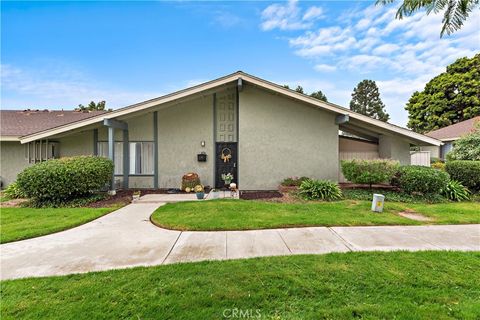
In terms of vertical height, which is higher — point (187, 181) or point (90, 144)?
point (90, 144)

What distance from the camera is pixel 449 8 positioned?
3912mm

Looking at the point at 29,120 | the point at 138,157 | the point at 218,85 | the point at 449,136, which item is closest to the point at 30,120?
the point at 29,120

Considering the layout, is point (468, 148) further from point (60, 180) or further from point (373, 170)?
point (60, 180)

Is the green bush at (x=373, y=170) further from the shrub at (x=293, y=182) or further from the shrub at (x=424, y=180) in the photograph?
the shrub at (x=293, y=182)

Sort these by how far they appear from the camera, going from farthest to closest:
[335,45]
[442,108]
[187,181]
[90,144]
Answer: [442,108]
[335,45]
[90,144]
[187,181]

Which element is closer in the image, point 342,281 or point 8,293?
point 8,293

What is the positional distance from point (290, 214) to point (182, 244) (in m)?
3.05

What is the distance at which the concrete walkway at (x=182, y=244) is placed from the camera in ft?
11.6

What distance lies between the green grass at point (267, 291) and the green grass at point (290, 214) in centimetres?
187

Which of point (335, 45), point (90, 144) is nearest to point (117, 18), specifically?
point (90, 144)

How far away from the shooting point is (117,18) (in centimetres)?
1056

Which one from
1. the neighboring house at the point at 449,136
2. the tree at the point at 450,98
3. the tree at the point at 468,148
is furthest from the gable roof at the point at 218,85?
the tree at the point at 450,98

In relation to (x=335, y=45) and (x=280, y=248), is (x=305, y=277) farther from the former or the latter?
(x=335, y=45)

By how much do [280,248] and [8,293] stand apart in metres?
3.72
